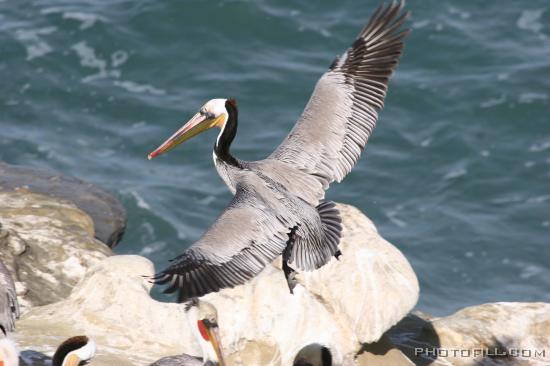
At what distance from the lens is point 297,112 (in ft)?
48.5

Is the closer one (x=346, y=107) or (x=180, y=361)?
(x=180, y=361)

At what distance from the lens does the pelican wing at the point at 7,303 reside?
6375 mm

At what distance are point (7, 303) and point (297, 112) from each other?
8.69 metres

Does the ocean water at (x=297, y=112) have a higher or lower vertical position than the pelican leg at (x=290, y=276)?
higher

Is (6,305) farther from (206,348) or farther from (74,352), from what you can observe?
(206,348)

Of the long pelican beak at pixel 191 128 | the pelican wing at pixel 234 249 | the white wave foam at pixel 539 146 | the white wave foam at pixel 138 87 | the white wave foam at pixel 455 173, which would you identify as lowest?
the pelican wing at pixel 234 249

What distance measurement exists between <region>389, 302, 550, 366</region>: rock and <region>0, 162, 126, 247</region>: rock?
2.98 meters

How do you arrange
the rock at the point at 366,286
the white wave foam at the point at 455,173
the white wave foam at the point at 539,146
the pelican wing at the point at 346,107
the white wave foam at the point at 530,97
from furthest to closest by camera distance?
1. the white wave foam at the point at 530,97
2. the white wave foam at the point at 539,146
3. the white wave foam at the point at 455,173
4. the pelican wing at the point at 346,107
5. the rock at the point at 366,286

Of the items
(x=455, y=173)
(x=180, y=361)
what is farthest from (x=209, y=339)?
(x=455, y=173)

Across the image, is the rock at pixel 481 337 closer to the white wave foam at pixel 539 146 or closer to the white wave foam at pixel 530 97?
the white wave foam at pixel 539 146

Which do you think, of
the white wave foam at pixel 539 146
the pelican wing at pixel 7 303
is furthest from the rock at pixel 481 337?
the white wave foam at pixel 539 146

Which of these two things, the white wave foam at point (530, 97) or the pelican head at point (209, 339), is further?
the white wave foam at point (530, 97)

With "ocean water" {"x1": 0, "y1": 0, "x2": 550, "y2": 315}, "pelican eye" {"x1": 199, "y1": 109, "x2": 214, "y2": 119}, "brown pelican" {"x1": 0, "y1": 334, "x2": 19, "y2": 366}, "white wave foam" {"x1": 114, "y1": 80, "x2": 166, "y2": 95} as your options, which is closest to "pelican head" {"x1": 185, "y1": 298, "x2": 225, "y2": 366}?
"brown pelican" {"x1": 0, "y1": 334, "x2": 19, "y2": 366}

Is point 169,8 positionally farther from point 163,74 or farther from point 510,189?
point 510,189
